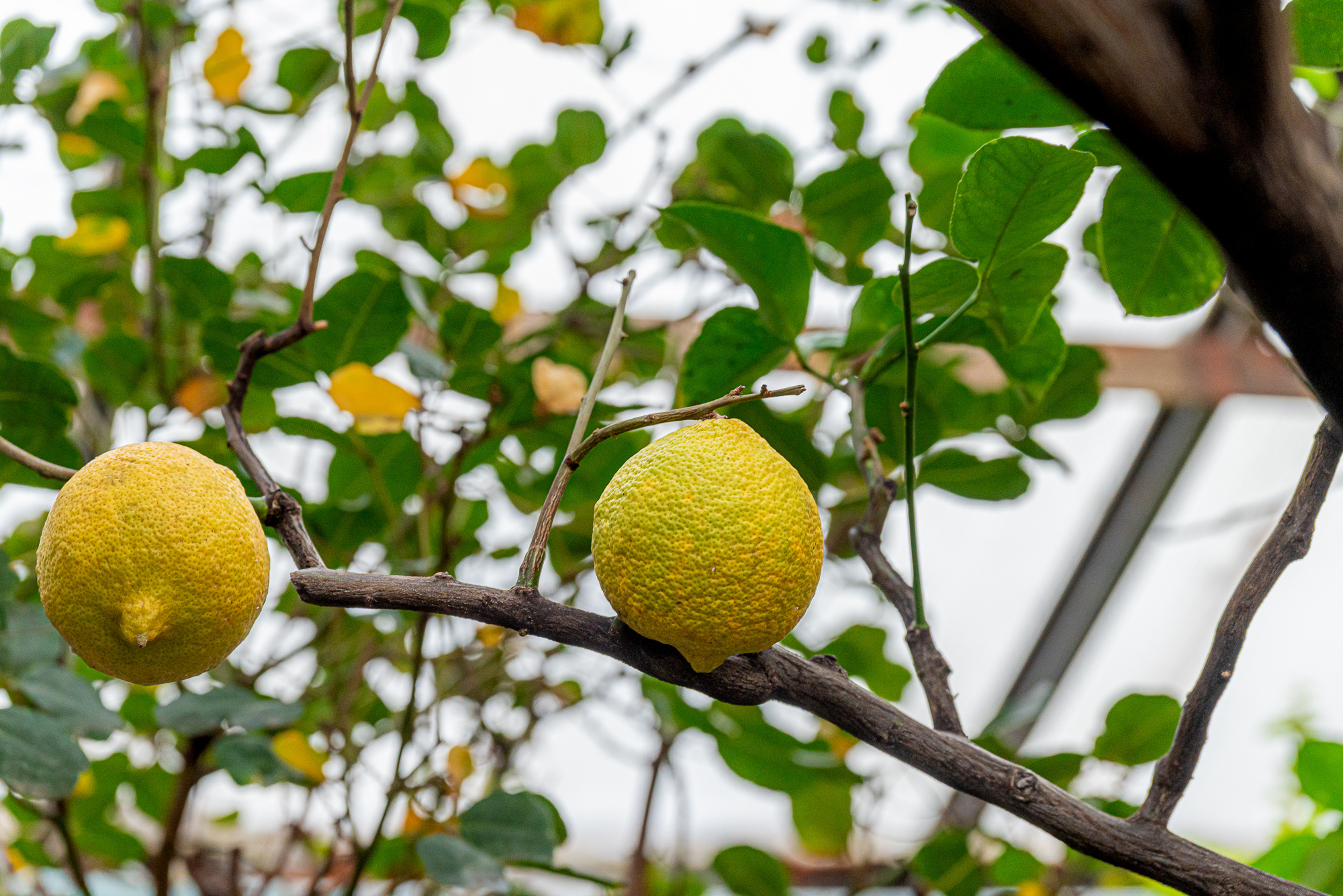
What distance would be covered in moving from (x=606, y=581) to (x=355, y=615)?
1.93 ft

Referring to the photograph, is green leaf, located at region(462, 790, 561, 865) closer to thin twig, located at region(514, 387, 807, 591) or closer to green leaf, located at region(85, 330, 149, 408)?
thin twig, located at region(514, 387, 807, 591)

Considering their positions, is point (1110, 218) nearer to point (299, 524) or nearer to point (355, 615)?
point (299, 524)

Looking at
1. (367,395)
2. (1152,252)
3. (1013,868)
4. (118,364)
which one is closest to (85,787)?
(118,364)

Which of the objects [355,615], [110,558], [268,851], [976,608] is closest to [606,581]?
[110,558]

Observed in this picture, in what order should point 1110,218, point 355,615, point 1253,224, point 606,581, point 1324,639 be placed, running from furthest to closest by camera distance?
point 1324,639, point 355,615, point 1110,218, point 606,581, point 1253,224

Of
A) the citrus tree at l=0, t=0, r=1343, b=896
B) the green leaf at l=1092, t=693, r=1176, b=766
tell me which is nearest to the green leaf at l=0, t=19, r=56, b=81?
the citrus tree at l=0, t=0, r=1343, b=896

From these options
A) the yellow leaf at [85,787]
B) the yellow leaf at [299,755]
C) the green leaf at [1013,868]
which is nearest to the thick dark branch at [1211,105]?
the yellow leaf at [299,755]

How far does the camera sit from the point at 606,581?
30 centimetres

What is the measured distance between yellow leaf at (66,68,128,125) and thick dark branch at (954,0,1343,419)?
2.78 ft

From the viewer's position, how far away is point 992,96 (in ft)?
1.32

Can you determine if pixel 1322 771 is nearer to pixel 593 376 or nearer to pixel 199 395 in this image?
pixel 593 376

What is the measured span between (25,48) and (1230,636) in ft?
2.43

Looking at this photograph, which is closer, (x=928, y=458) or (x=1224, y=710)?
(x=928, y=458)

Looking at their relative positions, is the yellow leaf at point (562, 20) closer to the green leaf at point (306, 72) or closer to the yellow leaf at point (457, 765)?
the green leaf at point (306, 72)
